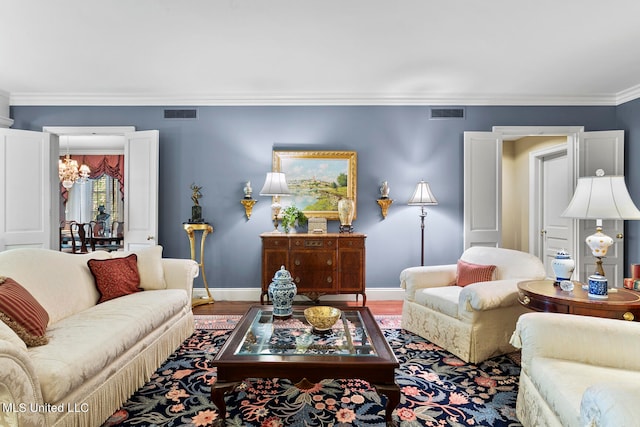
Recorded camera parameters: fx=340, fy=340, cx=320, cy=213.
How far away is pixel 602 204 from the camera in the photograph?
2309 millimetres

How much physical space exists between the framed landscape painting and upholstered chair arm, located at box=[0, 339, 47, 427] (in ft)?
10.6

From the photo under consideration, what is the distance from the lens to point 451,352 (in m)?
2.72

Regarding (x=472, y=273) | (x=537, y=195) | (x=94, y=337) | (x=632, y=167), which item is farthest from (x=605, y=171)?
(x=94, y=337)

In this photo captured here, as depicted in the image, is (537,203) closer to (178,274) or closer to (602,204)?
(602,204)

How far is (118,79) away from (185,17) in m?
1.78

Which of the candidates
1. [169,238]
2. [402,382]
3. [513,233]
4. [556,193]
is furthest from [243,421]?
[513,233]

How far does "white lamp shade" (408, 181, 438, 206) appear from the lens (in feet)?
13.5

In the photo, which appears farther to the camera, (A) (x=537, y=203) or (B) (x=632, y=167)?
(A) (x=537, y=203)

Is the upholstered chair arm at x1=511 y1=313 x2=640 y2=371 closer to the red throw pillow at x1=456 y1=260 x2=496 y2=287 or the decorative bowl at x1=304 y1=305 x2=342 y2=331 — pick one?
the decorative bowl at x1=304 y1=305 x2=342 y2=331

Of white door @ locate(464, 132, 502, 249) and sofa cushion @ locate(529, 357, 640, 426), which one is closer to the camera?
sofa cushion @ locate(529, 357, 640, 426)

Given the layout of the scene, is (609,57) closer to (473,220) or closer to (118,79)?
(473,220)

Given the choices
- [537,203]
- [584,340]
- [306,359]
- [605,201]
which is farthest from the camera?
[537,203]

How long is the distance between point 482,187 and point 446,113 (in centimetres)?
107

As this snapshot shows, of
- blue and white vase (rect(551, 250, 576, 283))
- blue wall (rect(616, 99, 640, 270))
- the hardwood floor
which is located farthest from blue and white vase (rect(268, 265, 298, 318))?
blue wall (rect(616, 99, 640, 270))
